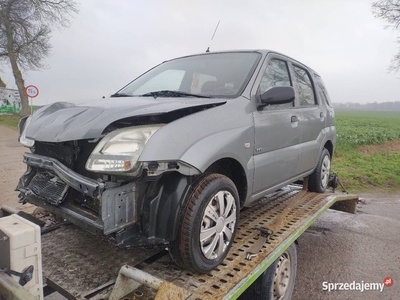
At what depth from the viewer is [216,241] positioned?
84.9 inches

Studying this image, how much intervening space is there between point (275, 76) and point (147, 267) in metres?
2.22

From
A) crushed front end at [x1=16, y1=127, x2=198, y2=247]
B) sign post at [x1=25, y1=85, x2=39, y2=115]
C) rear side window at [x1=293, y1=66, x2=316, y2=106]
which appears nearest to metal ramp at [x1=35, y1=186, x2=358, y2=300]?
crushed front end at [x1=16, y1=127, x2=198, y2=247]

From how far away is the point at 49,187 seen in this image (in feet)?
6.85

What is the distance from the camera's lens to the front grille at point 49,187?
1995 millimetres

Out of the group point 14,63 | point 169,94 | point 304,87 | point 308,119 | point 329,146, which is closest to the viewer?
point 169,94

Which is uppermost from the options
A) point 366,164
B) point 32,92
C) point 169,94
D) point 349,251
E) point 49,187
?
point 32,92

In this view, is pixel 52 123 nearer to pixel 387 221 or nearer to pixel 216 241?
pixel 216 241

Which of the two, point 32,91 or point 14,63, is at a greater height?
point 14,63

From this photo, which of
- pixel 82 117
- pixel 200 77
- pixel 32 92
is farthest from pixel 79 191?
A: pixel 32 92

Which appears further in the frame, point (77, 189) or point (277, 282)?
point (277, 282)

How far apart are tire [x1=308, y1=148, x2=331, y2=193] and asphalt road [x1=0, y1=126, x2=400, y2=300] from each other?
687mm

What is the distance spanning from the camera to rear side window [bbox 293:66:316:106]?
373cm

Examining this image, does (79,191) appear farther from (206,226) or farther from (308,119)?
(308,119)

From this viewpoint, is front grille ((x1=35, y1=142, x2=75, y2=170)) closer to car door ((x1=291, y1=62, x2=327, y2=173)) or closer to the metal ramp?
the metal ramp
